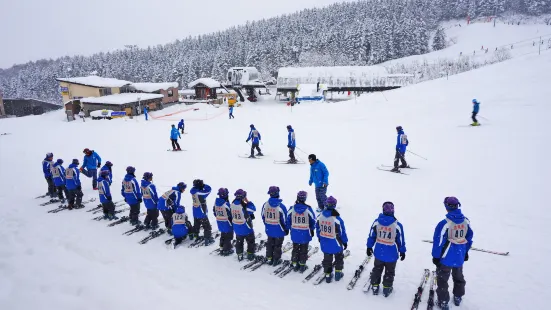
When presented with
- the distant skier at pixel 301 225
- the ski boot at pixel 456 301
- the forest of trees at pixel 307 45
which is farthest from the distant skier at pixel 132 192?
the forest of trees at pixel 307 45

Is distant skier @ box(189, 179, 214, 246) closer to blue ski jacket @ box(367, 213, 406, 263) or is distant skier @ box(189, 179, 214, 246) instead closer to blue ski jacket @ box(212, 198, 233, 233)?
blue ski jacket @ box(212, 198, 233, 233)

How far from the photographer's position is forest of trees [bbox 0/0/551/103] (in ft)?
283

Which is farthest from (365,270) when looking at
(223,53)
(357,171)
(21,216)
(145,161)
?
(223,53)

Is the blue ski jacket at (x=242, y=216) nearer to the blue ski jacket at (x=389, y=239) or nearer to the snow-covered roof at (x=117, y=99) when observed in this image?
the blue ski jacket at (x=389, y=239)

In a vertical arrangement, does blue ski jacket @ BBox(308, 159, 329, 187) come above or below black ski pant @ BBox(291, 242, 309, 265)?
above

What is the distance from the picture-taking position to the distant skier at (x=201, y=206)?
7.43 m

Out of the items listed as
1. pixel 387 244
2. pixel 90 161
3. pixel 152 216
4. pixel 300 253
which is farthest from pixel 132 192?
pixel 387 244

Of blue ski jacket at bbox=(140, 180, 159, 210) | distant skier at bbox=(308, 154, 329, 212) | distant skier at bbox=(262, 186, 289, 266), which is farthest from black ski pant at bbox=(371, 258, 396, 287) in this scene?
blue ski jacket at bbox=(140, 180, 159, 210)

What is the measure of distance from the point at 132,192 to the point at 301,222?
5230 millimetres

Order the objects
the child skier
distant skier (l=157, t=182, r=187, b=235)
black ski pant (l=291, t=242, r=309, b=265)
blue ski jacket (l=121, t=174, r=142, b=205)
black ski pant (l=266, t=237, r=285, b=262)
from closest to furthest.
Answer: the child skier → black ski pant (l=291, t=242, r=309, b=265) → black ski pant (l=266, t=237, r=285, b=262) → distant skier (l=157, t=182, r=187, b=235) → blue ski jacket (l=121, t=174, r=142, b=205)

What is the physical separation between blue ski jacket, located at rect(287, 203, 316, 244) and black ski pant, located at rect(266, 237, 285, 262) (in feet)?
1.48

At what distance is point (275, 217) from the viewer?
21.0 ft

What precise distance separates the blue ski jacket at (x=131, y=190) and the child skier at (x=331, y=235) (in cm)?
552

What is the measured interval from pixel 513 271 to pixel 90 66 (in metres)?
142
